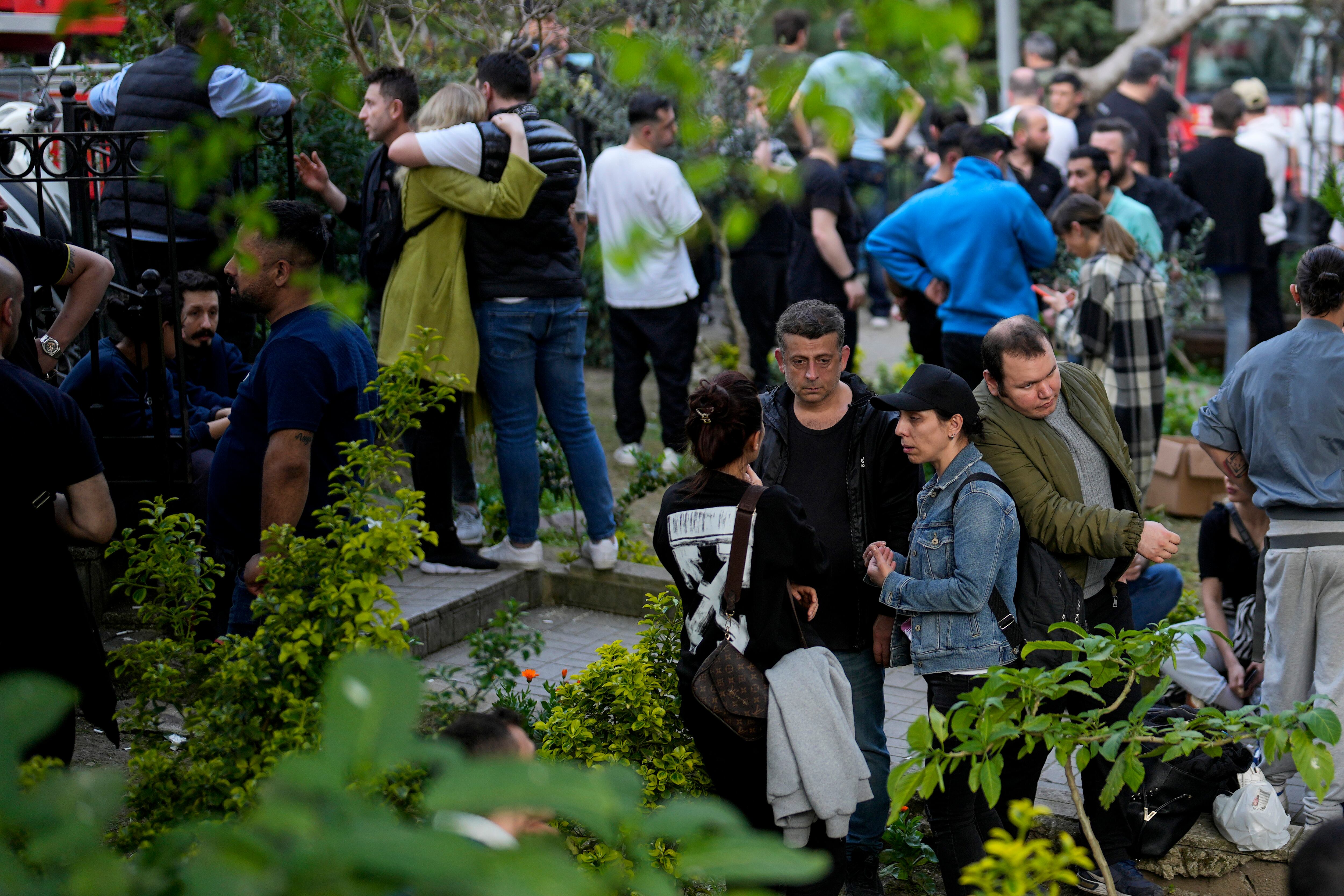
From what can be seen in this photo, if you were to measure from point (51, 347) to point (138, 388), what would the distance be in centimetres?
77

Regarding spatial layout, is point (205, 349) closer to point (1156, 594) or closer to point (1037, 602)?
point (1037, 602)

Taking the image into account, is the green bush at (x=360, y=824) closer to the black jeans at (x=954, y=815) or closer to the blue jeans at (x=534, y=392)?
the black jeans at (x=954, y=815)

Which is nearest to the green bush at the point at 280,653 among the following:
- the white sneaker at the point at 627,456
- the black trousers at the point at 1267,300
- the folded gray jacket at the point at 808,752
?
the folded gray jacket at the point at 808,752

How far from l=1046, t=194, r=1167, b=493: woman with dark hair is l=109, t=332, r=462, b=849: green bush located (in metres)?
3.75

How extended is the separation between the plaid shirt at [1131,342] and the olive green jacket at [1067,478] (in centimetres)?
189

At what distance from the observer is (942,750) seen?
289 centimetres

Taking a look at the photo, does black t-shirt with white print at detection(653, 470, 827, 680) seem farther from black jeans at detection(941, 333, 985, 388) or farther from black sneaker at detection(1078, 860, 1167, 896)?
black jeans at detection(941, 333, 985, 388)

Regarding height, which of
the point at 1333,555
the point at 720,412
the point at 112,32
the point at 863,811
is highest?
the point at 112,32

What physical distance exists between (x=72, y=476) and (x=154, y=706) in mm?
657

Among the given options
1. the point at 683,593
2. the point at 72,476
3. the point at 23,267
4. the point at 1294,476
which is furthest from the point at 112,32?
the point at 1294,476

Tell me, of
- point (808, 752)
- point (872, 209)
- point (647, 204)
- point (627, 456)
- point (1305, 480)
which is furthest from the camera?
point (872, 209)

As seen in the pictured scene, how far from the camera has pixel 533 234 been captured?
19.2 ft

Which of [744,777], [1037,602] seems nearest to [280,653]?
[744,777]

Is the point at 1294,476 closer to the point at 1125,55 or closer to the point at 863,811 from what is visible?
the point at 863,811
